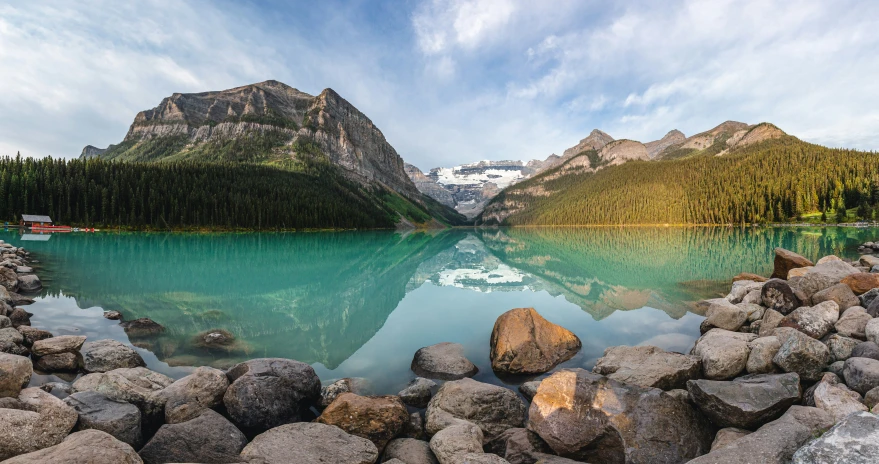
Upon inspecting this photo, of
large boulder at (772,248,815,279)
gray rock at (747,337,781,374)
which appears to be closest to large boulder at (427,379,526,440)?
gray rock at (747,337,781,374)

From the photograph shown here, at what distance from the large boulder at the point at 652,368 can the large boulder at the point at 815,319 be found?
12.7 ft

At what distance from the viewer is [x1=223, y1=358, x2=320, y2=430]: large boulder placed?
8.22m

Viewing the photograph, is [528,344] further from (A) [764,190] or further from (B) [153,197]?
(A) [764,190]

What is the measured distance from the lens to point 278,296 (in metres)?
22.0

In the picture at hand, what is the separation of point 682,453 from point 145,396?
1109cm

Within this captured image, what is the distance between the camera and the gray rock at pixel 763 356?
920cm

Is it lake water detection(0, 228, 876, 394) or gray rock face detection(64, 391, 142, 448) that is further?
lake water detection(0, 228, 876, 394)

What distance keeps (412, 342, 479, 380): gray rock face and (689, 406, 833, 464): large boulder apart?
676 cm

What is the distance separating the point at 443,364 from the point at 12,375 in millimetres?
9613

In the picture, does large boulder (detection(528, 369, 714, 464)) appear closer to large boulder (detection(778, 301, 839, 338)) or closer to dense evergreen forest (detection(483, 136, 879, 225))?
large boulder (detection(778, 301, 839, 338))

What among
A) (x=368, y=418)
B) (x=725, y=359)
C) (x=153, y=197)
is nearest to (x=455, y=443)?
(x=368, y=418)

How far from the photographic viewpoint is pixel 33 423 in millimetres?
5879

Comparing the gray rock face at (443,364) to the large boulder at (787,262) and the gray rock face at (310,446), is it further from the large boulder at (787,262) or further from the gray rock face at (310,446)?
the large boulder at (787,262)

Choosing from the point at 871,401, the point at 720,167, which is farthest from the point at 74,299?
the point at 720,167
